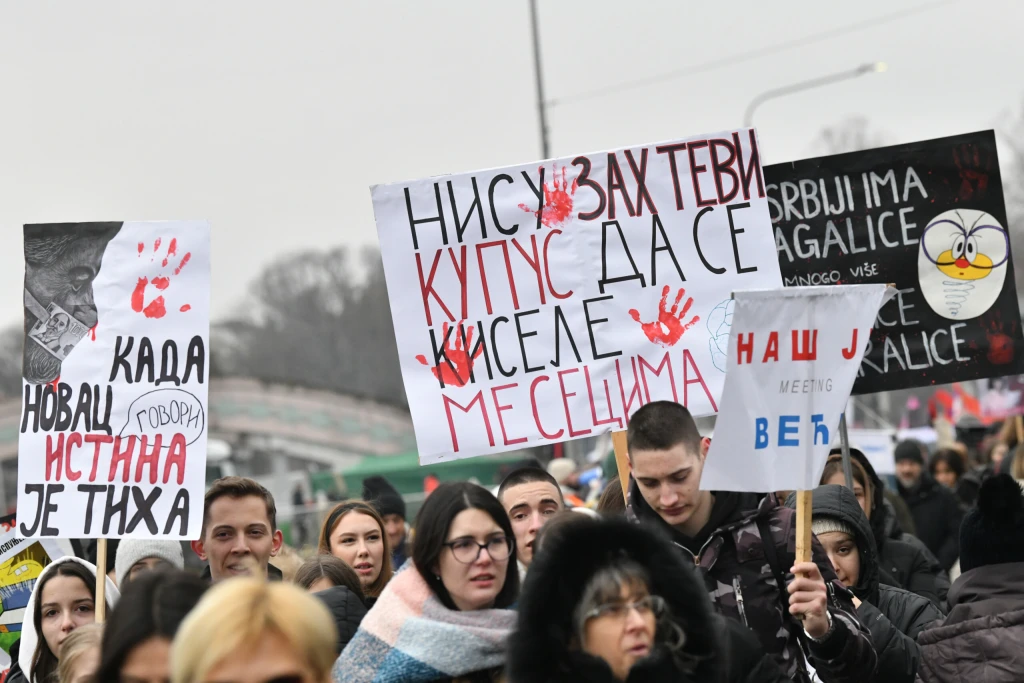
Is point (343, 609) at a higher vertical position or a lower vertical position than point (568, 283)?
lower

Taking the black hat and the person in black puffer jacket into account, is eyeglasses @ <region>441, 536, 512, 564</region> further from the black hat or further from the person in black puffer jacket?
the black hat

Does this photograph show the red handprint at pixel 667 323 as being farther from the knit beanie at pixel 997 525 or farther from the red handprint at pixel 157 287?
the red handprint at pixel 157 287

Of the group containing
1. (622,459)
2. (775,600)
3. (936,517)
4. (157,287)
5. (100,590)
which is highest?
(157,287)

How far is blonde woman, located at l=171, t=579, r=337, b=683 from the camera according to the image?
3014mm

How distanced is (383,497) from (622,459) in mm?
3386

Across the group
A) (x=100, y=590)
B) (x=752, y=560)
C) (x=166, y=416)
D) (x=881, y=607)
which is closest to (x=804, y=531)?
(x=752, y=560)

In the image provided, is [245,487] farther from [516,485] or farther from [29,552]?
[29,552]

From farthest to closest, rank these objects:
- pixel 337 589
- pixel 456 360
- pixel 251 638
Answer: pixel 456 360, pixel 337 589, pixel 251 638

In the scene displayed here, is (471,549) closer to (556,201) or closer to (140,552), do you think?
(556,201)

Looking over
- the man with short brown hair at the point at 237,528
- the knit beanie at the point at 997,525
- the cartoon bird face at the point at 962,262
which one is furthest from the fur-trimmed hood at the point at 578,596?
the cartoon bird face at the point at 962,262

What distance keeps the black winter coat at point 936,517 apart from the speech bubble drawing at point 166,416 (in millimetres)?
6337

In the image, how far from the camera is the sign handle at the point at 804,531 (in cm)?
432

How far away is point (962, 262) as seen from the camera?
7.19 meters

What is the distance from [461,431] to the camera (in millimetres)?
6324
